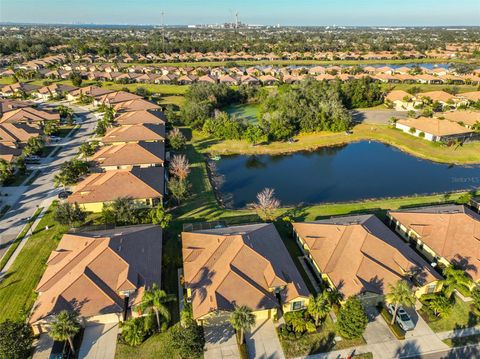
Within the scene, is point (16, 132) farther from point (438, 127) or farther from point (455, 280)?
point (438, 127)

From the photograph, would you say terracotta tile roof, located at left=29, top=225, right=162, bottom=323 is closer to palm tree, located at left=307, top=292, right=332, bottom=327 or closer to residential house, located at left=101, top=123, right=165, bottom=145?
palm tree, located at left=307, top=292, right=332, bottom=327

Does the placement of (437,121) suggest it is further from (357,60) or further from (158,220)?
(357,60)

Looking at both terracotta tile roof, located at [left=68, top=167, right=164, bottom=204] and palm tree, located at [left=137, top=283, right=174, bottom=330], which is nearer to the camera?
palm tree, located at [left=137, top=283, right=174, bottom=330]

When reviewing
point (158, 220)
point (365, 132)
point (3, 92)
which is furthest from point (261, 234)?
point (3, 92)

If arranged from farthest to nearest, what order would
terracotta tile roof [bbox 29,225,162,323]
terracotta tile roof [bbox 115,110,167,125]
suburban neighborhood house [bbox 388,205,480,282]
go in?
1. terracotta tile roof [bbox 115,110,167,125]
2. suburban neighborhood house [bbox 388,205,480,282]
3. terracotta tile roof [bbox 29,225,162,323]

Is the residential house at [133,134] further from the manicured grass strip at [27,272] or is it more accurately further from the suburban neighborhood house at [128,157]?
the manicured grass strip at [27,272]

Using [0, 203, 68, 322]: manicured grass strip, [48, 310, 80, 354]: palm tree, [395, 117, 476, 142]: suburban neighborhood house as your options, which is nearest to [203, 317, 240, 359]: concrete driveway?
[48, 310, 80, 354]: palm tree
